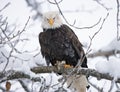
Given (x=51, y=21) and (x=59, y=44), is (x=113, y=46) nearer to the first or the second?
(x=59, y=44)

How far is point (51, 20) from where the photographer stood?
18.3 feet

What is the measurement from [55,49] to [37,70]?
1567 millimetres

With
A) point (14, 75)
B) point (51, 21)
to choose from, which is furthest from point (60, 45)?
point (14, 75)

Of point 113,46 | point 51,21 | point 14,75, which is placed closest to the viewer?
point 14,75

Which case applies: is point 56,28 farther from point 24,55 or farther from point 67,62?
point 24,55

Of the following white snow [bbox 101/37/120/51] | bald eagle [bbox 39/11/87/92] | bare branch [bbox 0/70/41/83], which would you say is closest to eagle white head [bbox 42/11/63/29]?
bald eagle [bbox 39/11/87/92]

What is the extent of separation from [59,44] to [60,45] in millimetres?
20

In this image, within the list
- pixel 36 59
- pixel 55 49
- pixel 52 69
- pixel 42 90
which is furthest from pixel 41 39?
pixel 42 90

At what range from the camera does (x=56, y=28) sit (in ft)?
17.9

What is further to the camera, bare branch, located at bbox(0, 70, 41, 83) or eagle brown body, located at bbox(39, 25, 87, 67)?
eagle brown body, located at bbox(39, 25, 87, 67)


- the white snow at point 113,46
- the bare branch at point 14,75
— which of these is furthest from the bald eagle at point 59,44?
the bare branch at point 14,75

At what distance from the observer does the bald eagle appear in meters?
5.26

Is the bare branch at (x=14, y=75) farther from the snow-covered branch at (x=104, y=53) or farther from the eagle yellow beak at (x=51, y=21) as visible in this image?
the eagle yellow beak at (x=51, y=21)

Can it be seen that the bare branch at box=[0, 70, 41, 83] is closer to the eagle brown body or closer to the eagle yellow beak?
the eagle brown body
